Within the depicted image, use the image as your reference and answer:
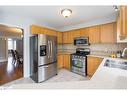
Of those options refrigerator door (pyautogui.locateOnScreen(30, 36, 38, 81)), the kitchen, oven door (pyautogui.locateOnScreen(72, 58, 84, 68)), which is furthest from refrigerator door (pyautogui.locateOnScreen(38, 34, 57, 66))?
oven door (pyautogui.locateOnScreen(72, 58, 84, 68))

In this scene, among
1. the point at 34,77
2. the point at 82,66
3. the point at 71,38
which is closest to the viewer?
the point at 34,77

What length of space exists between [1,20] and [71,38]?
2874mm

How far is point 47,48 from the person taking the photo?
349cm

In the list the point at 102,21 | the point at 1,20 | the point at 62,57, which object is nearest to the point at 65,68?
the point at 62,57

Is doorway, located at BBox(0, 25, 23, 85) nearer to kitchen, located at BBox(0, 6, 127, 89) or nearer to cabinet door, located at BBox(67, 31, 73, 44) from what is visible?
kitchen, located at BBox(0, 6, 127, 89)

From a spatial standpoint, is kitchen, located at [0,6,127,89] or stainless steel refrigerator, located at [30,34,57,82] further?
kitchen, located at [0,6,127,89]

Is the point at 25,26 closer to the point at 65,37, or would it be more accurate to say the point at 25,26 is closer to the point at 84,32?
the point at 65,37

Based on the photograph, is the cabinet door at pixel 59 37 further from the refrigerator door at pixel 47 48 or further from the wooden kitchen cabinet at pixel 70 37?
the refrigerator door at pixel 47 48

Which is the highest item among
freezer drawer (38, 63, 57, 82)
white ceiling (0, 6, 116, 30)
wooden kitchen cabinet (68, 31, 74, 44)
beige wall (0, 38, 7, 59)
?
white ceiling (0, 6, 116, 30)

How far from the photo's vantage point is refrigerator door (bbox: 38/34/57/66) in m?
3.28

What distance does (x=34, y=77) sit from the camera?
3.46 m

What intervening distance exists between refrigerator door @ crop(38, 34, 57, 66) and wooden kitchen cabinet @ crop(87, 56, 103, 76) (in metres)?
1.28

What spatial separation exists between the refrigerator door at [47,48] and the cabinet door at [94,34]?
4.69 feet
